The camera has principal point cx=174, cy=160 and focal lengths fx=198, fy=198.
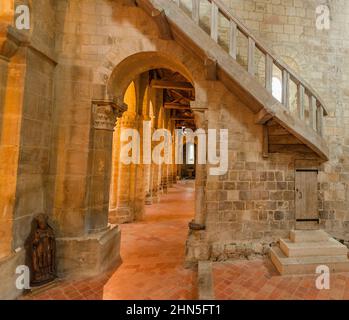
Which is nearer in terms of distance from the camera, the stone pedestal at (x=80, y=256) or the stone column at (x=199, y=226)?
the stone pedestal at (x=80, y=256)

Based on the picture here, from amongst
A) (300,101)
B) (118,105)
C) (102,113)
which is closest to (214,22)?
(300,101)

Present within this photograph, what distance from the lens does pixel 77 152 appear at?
392cm

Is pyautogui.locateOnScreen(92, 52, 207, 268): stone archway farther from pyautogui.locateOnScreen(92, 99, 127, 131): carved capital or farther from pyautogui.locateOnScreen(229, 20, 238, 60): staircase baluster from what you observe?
pyautogui.locateOnScreen(229, 20, 238, 60): staircase baluster

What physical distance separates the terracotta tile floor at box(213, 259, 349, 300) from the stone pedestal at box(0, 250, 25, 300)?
10.2ft

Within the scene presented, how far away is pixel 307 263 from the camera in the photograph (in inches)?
148

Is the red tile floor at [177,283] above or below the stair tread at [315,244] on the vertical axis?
below

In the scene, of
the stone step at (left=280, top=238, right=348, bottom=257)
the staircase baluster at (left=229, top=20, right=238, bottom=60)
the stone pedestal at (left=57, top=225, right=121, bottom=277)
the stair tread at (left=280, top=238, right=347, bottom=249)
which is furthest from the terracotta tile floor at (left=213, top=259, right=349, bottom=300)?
the staircase baluster at (left=229, top=20, right=238, bottom=60)

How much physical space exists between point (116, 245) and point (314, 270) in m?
4.06

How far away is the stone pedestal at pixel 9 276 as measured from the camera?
282cm

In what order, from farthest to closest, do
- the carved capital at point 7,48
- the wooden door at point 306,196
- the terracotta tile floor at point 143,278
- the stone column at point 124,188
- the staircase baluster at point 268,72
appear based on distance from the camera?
the stone column at point 124,188, the wooden door at point 306,196, the staircase baluster at point 268,72, the terracotta tile floor at point 143,278, the carved capital at point 7,48

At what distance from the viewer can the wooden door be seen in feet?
14.9

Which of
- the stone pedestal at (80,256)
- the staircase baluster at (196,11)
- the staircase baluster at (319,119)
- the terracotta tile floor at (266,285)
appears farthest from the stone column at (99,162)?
the staircase baluster at (319,119)

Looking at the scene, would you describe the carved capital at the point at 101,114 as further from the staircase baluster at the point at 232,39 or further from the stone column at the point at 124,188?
the stone column at the point at 124,188
